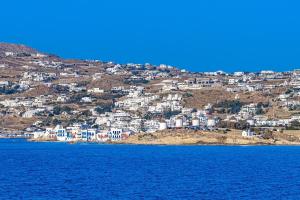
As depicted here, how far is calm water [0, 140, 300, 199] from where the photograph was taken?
55.5 m

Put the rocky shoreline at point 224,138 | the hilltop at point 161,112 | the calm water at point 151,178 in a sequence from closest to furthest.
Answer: the calm water at point 151,178, the rocky shoreline at point 224,138, the hilltop at point 161,112

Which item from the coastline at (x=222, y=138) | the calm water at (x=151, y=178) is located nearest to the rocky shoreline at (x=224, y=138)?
the coastline at (x=222, y=138)

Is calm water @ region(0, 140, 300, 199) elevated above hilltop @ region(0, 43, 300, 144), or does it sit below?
below

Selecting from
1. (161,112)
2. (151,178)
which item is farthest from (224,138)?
A: (151,178)

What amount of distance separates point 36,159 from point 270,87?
321 ft

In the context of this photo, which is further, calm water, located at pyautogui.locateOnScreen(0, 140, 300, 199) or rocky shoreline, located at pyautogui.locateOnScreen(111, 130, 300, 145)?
rocky shoreline, located at pyautogui.locateOnScreen(111, 130, 300, 145)

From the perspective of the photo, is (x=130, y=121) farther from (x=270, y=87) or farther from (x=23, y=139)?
(x=270, y=87)

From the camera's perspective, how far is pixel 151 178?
6788 cm

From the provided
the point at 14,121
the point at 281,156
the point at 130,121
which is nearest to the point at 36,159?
the point at 281,156

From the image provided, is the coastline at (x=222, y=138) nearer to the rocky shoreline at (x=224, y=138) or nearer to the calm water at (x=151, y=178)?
the rocky shoreline at (x=224, y=138)

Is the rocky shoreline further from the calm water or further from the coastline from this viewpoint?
the calm water

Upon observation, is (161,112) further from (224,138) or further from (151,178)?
(151,178)

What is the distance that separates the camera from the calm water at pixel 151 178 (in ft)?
182

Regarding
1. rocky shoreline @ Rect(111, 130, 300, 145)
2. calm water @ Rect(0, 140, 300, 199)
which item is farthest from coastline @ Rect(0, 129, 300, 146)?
calm water @ Rect(0, 140, 300, 199)
